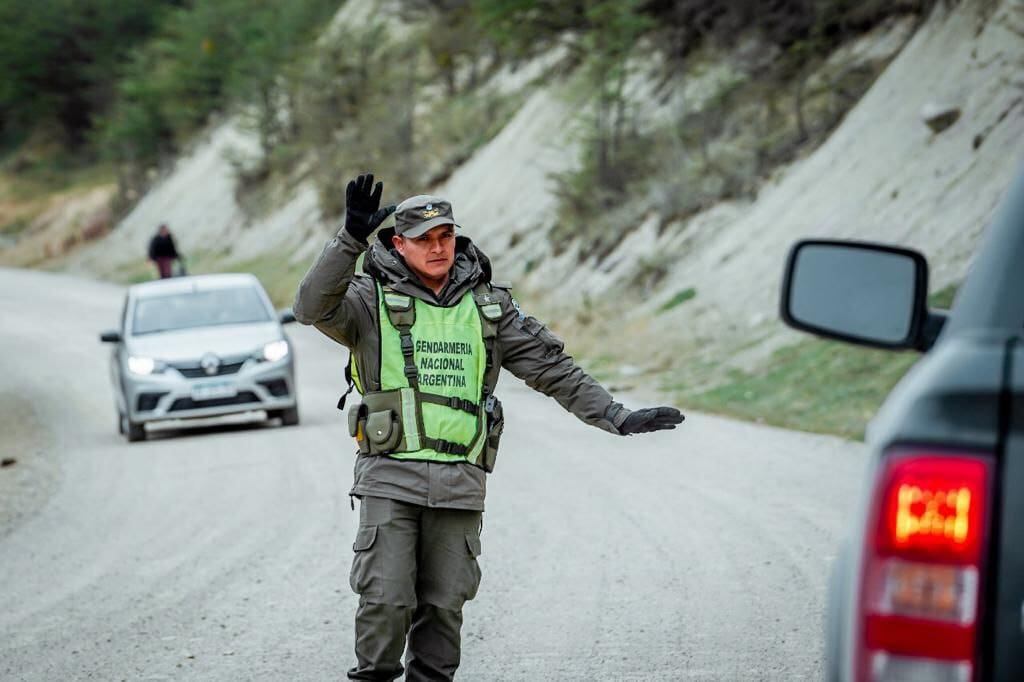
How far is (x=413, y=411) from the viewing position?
5.43 metres

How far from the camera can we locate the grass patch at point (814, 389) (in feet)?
57.0

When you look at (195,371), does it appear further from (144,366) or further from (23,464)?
(23,464)

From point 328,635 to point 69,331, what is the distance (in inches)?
1104

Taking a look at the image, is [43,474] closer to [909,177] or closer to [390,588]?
[390,588]

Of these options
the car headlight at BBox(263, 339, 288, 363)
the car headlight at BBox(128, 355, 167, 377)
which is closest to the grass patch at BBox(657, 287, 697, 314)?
the car headlight at BBox(263, 339, 288, 363)

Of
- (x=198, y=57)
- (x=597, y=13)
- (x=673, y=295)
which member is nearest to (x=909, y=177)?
(x=673, y=295)

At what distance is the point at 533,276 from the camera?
32.8 metres

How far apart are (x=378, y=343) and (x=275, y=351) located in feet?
42.0

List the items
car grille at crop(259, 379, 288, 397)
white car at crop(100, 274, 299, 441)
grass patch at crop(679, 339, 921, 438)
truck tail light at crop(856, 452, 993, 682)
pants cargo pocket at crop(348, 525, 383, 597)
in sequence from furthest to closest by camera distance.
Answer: car grille at crop(259, 379, 288, 397) → white car at crop(100, 274, 299, 441) → grass patch at crop(679, 339, 921, 438) → pants cargo pocket at crop(348, 525, 383, 597) → truck tail light at crop(856, 452, 993, 682)

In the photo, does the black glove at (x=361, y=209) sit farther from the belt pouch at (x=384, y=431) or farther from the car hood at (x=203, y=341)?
the car hood at (x=203, y=341)

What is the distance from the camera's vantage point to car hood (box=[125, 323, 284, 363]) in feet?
58.6

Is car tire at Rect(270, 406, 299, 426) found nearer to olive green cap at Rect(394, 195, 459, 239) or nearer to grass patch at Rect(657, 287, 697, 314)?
grass patch at Rect(657, 287, 697, 314)

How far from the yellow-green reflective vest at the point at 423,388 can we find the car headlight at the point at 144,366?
12.6 metres

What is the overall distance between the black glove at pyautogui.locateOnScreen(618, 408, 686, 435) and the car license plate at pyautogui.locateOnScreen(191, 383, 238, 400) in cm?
1255
